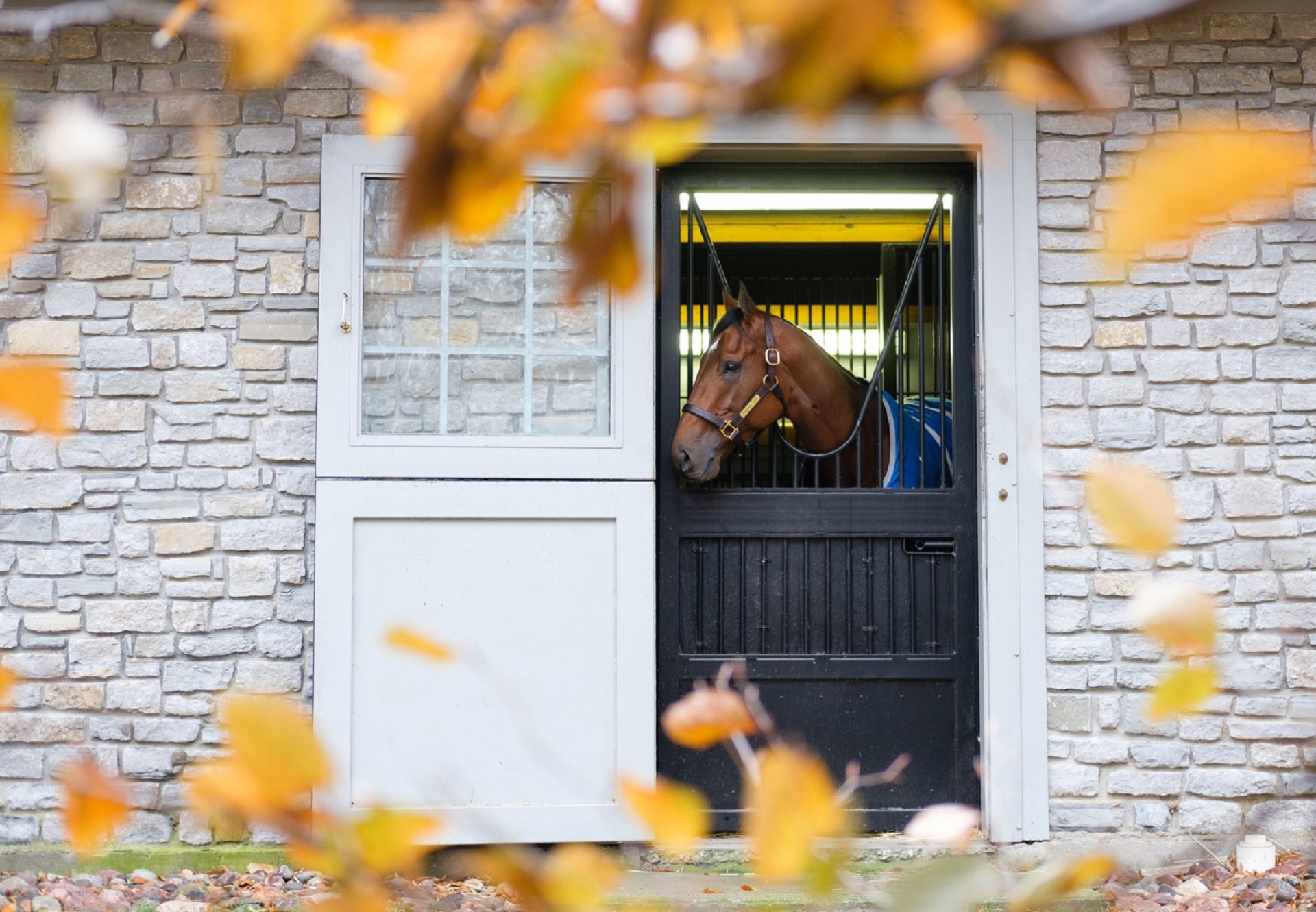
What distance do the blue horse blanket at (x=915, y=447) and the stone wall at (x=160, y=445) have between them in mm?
2017

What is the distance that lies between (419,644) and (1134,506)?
0.53 meters

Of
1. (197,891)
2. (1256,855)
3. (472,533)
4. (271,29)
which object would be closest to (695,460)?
(472,533)

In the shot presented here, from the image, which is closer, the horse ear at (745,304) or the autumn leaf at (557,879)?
the autumn leaf at (557,879)

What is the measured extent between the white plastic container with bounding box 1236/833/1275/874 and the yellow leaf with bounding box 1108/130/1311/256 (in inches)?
144

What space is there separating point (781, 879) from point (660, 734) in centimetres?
320

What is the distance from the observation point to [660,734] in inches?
155

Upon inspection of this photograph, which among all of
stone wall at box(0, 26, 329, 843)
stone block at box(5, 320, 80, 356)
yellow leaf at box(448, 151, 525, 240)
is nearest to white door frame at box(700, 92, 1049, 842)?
stone wall at box(0, 26, 329, 843)

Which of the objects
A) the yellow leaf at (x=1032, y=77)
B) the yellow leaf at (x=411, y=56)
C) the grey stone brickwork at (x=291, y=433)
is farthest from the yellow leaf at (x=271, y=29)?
the grey stone brickwork at (x=291, y=433)

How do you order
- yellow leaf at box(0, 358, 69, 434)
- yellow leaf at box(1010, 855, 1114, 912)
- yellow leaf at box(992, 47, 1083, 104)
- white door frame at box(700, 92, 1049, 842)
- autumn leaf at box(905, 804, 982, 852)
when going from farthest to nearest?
1. white door frame at box(700, 92, 1049, 842)
2. autumn leaf at box(905, 804, 982, 852)
3. yellow leaf at box(1010, 855, 1114, 912)
4. yellow leaf at box(0, 358, 69, 434)
5. yellow leaf at box(992, 47, 1083, 104)

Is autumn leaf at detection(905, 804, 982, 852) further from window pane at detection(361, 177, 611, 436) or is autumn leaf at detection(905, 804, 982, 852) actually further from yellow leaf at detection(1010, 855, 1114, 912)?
window pane at detection(361, 177, 611, 436)

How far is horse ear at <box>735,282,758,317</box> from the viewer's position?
13.1ft

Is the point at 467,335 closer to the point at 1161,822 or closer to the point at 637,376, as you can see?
the point at 637,376

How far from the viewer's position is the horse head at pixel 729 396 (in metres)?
3.82

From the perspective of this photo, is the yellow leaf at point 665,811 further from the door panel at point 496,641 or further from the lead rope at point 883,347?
the lead rope at point 883,347
